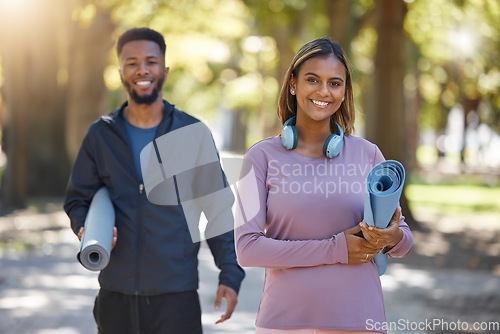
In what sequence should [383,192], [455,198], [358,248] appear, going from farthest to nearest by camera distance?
[455,198] → [358,248] → [383,192]

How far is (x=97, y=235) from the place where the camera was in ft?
11.6

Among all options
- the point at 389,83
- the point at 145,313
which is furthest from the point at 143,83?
the point at 389,83

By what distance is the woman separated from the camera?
286 cm

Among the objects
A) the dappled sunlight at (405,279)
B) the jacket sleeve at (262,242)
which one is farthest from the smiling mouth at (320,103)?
the dappled sunlight at (405,279)

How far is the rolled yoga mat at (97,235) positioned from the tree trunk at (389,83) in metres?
11.9

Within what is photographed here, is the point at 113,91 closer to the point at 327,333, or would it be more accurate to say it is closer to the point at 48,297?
the point at 48,297

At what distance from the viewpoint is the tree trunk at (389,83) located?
15297 millimetres

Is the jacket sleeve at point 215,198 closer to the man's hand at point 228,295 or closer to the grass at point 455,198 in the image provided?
Result: the man's hand at point 228,295

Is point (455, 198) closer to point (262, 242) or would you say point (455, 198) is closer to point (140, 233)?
point (140, 233)

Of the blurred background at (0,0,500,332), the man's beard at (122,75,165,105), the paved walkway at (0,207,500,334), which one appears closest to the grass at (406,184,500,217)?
the blurred background at (0,0,500,332)

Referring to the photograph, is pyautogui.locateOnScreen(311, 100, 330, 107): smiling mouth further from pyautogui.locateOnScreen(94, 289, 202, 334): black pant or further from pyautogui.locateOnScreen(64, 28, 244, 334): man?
pyautogui.locateOnScreen(94, 289, 202, 334): black pant

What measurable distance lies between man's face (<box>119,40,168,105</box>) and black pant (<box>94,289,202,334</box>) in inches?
40.8

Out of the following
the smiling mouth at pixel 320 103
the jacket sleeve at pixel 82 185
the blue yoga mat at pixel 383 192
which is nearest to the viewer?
A: the blue yoga mat at pixel 383 192

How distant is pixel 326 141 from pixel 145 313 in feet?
4.76
